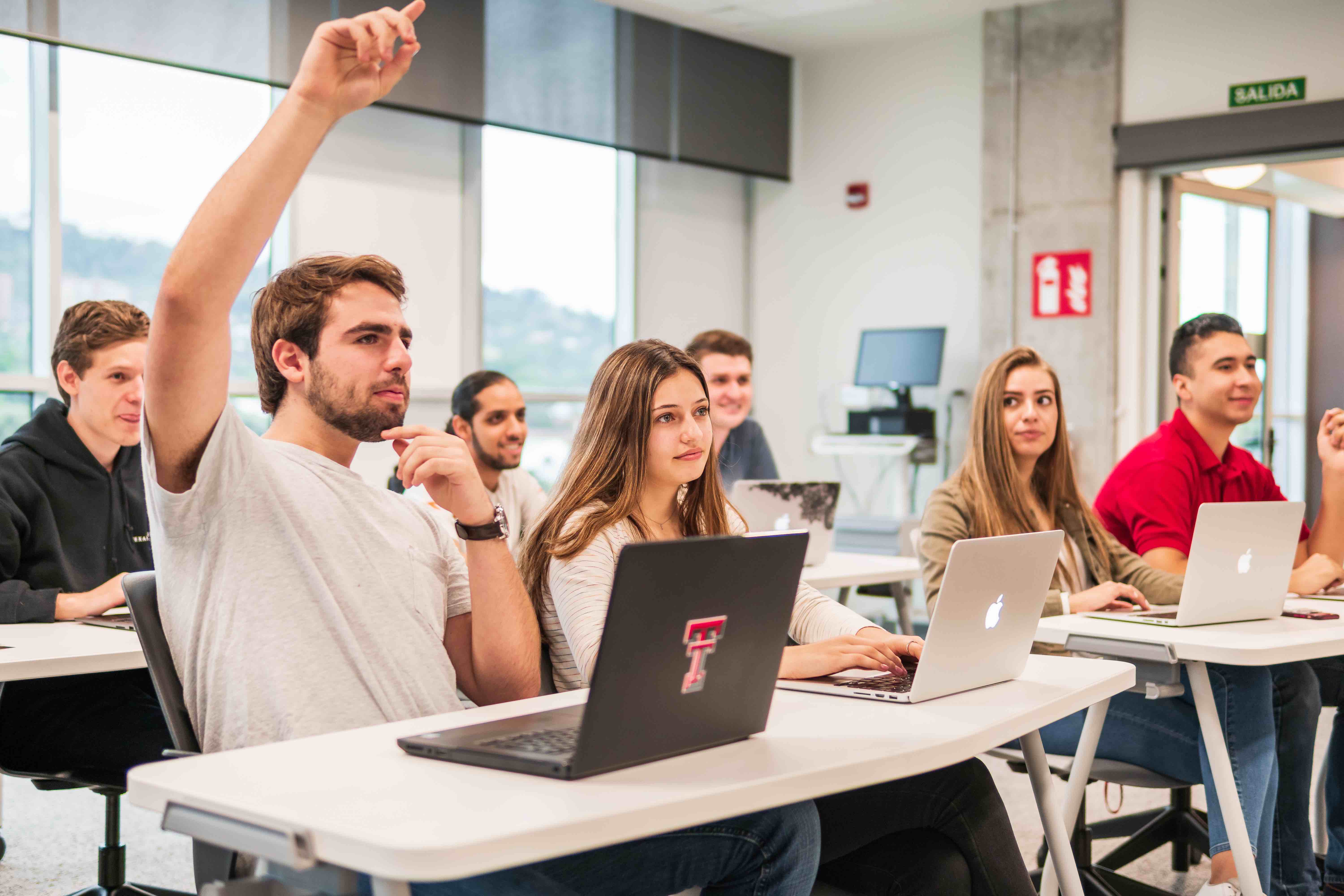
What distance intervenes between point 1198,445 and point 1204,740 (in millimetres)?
1081

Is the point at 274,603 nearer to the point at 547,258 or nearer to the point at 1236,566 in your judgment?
the point at 1236,566

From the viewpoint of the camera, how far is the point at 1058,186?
6.30m

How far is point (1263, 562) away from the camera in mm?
2281

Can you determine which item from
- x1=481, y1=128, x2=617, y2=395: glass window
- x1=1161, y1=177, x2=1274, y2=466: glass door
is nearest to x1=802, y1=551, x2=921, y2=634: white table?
x1=481, y1=128, x2=617, y2=395: glass window

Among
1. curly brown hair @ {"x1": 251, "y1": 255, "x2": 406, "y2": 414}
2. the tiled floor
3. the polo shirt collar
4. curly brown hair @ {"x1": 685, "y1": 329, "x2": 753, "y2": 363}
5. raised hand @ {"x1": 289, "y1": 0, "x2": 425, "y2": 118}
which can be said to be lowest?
the tiled floor

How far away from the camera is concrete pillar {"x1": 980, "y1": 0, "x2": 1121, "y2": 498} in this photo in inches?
241

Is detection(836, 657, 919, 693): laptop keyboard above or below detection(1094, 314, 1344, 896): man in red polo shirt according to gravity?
below

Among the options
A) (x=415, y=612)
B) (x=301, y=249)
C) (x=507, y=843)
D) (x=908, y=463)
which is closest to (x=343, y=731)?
(x=415, y=612)

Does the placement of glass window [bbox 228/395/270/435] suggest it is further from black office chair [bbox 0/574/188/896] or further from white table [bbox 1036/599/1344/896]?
white table [bbox 1036/599/1344/896]

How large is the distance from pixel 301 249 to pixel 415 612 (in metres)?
4.02

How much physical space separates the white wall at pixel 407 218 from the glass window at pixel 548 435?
68 cm

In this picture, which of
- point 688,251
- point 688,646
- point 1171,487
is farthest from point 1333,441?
point 688,251

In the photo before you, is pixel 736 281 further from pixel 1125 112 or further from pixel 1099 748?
pixel 1099 748

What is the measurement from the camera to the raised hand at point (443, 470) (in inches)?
59.2
